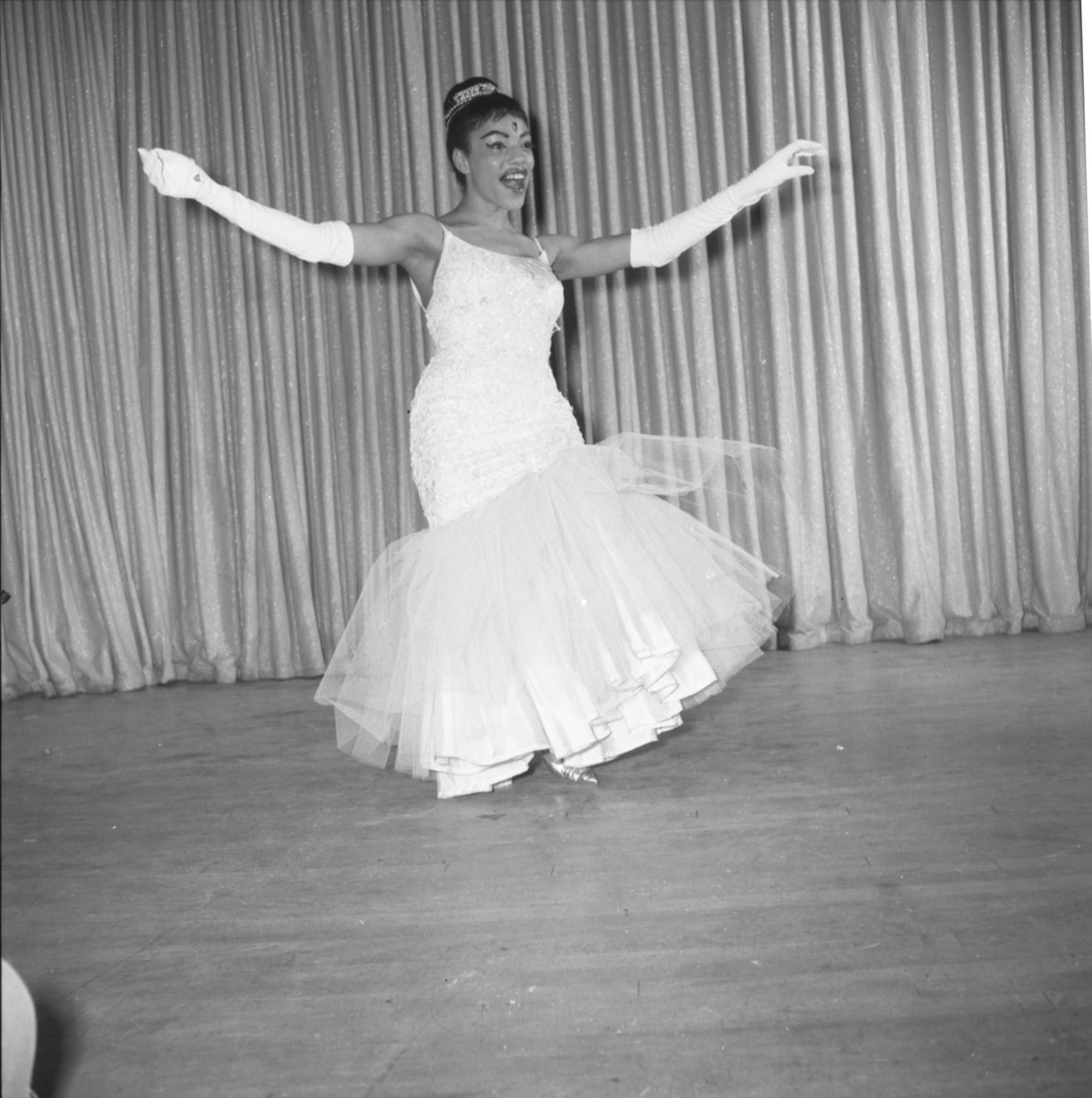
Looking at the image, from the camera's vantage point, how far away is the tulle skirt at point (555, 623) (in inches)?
99.3

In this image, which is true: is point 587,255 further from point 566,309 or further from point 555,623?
point 555,623

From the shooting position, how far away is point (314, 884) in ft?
6.66

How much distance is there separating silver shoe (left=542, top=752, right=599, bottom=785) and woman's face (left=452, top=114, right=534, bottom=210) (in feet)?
4.59

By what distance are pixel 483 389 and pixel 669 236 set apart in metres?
0.79

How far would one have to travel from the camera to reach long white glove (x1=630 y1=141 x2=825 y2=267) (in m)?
3.17

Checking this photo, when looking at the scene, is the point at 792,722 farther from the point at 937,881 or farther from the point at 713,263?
the point at 713,263

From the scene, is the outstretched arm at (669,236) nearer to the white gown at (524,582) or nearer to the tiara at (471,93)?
the white gown at (524,582)

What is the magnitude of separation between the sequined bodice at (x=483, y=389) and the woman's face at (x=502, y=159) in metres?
0.18

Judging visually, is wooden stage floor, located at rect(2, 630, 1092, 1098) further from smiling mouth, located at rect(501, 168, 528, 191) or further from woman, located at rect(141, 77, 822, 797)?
smiling mouth, located at rect(501, 168, 528, 191)

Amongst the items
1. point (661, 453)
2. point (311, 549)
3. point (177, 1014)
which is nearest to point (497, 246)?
point (661, 453)

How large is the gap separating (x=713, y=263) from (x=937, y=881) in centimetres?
269

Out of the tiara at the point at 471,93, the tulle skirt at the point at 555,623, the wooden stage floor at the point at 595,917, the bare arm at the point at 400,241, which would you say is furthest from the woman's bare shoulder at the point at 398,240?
the wooden stage floor at the point at 595,917

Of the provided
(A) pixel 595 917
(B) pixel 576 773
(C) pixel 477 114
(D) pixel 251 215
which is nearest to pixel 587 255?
(C) pixel 477 114

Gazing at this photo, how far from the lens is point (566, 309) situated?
13.5ft
